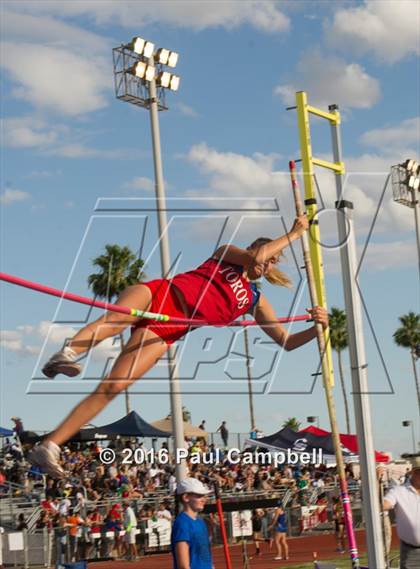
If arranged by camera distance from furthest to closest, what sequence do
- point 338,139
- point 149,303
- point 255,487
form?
1. point 255,487
2. point 338,139
3. point 149,303

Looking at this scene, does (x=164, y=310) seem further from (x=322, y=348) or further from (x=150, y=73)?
(x=150, y=73)

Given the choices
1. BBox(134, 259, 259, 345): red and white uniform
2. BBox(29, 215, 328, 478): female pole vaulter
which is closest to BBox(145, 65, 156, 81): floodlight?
BBox(29, 215, 328, 478): female pole vaulter

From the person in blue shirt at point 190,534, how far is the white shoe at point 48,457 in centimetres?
146

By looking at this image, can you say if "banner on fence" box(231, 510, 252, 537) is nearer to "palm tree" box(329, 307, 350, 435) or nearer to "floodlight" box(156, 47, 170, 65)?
"floodlight" box(156, 47, 170, 65)

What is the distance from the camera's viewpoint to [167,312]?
5582 mm

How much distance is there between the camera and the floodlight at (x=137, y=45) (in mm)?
15958

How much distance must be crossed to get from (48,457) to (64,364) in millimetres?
473

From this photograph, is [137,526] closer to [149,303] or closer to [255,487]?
[255,487]

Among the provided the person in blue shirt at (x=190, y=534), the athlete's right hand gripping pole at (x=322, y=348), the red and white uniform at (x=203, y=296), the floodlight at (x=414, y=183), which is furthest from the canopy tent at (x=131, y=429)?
the red and white uniform at (x=203, y=296)

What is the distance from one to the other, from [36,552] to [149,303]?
39.8 feet

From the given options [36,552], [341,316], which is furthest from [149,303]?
[341,316]

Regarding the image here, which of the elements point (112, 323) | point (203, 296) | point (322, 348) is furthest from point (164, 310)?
point (322, 348)

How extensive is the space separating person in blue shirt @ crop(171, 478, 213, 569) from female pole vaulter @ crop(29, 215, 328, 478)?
1.10m

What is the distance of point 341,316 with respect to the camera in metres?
50.4
